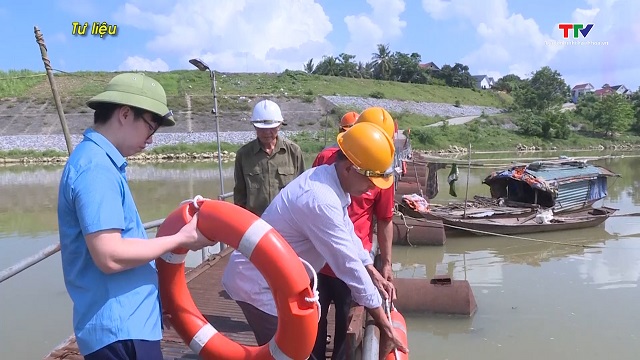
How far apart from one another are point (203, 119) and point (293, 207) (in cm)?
3838

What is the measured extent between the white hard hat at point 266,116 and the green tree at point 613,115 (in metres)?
45.6

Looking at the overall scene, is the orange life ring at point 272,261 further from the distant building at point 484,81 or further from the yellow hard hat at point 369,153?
the distant building at point 484,81

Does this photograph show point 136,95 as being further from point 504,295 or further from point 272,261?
point 504,295

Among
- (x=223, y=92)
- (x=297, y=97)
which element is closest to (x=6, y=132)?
(x=223, y=92)

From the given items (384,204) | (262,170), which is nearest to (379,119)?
(384,204)

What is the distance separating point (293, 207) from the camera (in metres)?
2.10

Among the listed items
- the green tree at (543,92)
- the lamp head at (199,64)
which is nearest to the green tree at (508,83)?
the green tree at (543,92)

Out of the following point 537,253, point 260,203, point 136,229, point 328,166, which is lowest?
point 537,253

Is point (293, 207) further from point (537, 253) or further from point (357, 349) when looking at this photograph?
point (537, 253)

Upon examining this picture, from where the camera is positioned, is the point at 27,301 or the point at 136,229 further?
the point at 27,301

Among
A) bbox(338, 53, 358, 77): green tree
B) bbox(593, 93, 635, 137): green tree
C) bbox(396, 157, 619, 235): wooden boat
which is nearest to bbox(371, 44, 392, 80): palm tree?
bbox(338, 53, 358, 77): green tree

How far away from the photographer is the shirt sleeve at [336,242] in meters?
2.03

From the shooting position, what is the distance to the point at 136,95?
1711 millimetres

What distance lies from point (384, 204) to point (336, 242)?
4.10 ft
